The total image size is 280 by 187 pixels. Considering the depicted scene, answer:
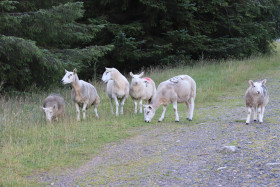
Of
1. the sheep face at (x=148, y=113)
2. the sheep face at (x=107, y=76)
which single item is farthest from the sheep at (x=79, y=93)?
the sheep face at (x=148, y=113)

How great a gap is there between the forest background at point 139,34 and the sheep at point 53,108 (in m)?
3.07

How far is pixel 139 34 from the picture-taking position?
2412cm

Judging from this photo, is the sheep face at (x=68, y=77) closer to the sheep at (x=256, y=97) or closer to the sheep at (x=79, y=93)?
the sheep at (x=79, y=93)

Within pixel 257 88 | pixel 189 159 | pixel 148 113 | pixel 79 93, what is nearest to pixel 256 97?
pixel 257 88

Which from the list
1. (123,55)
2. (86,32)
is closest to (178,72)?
(123,55)

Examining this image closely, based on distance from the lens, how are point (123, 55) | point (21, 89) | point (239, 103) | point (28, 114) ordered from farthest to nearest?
1. point (123, 55)
2. point (21, 89)
3. point (239, 103)
4. point (28, 114)

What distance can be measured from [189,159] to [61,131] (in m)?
4.08

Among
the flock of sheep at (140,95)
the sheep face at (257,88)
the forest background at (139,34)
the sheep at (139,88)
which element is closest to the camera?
the sheep face at (257,88)

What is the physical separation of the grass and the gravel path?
1.63 ft

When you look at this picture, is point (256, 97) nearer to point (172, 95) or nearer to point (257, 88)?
point (257, 88)

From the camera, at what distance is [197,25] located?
25.3 m

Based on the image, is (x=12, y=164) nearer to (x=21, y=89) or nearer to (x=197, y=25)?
(x=21, y=89)

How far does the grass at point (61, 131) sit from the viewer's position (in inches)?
324

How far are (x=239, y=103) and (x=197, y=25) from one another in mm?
11458
